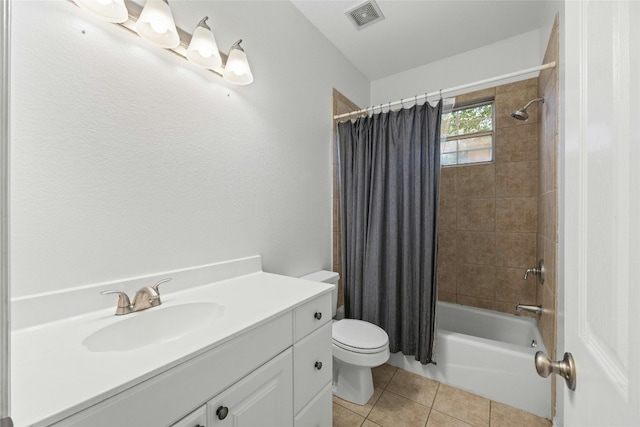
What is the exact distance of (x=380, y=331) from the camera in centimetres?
168

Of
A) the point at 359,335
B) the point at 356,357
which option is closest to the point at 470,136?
the point at 359,335

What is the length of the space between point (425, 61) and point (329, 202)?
167 centimetres

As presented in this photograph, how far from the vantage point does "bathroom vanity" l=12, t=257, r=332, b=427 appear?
0.52m

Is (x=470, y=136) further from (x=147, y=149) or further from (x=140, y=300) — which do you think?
(x=140, y=300)

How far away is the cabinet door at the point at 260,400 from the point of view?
2.39 feet

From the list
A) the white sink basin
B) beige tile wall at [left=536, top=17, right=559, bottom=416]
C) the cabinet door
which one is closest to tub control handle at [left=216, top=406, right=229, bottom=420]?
the cabinet door

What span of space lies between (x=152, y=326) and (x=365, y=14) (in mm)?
2242

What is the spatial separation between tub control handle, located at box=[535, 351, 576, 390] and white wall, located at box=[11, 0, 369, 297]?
1233mm

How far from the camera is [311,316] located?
1.06m

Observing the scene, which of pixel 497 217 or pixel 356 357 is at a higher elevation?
pixel 497 217

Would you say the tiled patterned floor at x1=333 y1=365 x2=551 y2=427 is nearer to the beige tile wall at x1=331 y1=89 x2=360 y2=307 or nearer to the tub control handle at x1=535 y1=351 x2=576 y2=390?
the beige tile wall at x1=331 y1=89 x2=360 y2=307

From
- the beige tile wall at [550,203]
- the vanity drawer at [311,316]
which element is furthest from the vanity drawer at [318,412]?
the beige tile wall at [550,203]

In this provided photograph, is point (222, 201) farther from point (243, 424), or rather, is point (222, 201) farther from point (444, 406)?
point (444, 406)
